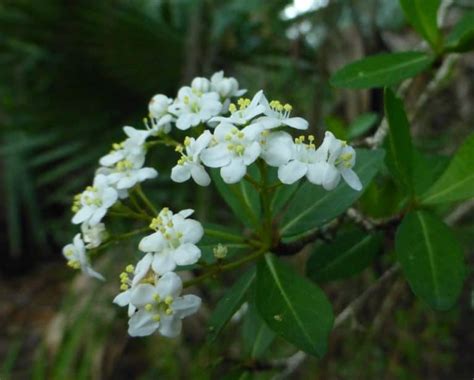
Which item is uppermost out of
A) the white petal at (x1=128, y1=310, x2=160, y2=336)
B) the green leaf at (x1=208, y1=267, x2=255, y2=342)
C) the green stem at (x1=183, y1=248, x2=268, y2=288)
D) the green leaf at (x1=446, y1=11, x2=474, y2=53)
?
the green leaf at (x1=446, y1=11, x2=474, y2=53)

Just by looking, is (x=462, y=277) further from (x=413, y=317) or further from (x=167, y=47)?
(x=167, y=47)

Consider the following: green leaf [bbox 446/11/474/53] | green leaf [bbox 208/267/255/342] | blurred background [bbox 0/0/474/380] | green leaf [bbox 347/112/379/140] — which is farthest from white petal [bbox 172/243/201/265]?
blurred background [bbox 0/0/474/380]

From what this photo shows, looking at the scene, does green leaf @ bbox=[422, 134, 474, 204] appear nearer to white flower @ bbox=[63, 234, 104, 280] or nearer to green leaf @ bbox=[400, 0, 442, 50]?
green leaf @ bbox=[400, 0, 442, 50]

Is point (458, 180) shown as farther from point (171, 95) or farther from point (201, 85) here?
point (171, 95)

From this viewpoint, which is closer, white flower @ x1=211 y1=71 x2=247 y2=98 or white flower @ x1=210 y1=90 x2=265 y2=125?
white flower @ x1=210 y1=90 x2=265 y2=125

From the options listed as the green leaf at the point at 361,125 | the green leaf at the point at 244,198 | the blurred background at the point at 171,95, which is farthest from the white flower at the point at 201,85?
the blurred background at the point at 171,95
